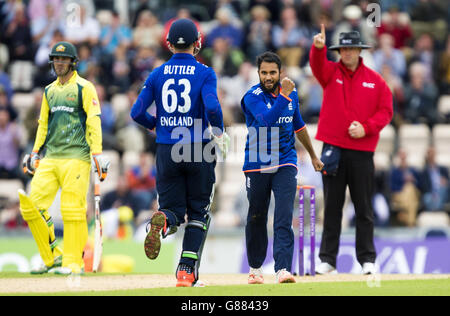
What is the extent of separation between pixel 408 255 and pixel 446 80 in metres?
6.29

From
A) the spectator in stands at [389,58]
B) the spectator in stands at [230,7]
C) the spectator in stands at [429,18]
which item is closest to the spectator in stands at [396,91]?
the spectator in stands at [389,58]

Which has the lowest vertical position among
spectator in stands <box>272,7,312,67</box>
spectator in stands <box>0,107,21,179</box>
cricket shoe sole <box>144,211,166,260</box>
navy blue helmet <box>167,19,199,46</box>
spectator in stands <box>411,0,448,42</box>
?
cricket shoe sole <box>144,211,166,260</box>

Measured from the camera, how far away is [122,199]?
59.2ft

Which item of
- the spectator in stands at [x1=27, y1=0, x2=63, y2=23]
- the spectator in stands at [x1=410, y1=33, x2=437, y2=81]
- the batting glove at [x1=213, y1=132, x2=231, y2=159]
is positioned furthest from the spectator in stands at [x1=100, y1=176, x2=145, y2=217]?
the batting glove at [x1=213, y1=132, x2=231, y2=159]

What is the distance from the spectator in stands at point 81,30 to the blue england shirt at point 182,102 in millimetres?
10919

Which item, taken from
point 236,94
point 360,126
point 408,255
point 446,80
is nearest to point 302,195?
point 360,126

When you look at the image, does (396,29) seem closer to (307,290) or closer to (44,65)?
(44,65)

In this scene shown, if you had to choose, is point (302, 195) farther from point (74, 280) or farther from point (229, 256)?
point (229, 256)

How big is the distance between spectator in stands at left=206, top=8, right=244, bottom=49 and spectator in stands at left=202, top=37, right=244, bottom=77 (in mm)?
468

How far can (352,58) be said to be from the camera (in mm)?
12453

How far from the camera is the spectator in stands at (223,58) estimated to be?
2025 centimetres

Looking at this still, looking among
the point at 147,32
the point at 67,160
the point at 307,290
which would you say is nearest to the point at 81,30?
the point at 147,32

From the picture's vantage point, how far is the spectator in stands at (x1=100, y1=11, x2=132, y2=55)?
70.0ft

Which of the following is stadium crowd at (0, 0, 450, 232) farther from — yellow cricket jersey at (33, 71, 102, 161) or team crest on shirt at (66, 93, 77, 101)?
team crest on shirt at (66, 93, 77, 101)
